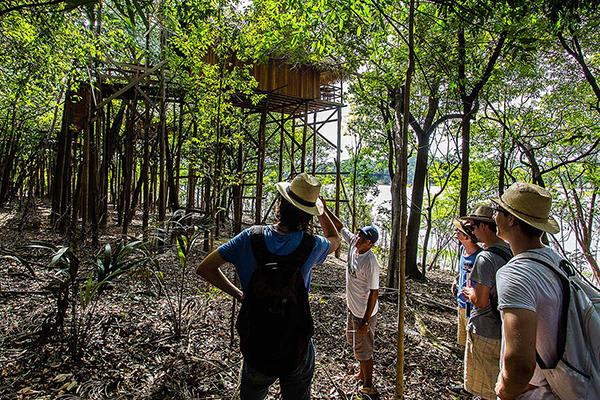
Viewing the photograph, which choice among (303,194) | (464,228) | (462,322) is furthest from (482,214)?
(303,194)

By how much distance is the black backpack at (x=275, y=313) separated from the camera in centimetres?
196

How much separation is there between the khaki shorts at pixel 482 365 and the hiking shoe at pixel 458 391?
4.20ft

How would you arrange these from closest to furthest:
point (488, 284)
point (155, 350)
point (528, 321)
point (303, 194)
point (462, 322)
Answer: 1. point (528, 321)
2. point (303, 194)
3. point (488, 284)
4. point (155, 350)
5. point (462, 322)

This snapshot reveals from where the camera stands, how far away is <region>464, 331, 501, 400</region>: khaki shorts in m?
2.95

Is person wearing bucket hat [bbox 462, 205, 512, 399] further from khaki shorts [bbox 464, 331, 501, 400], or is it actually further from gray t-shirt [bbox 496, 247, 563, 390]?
gray t-shirt [bbox 496, 247, 563, 390]

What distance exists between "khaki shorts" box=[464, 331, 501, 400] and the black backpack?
1837 mm

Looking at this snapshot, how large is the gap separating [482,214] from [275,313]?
241 centimetres

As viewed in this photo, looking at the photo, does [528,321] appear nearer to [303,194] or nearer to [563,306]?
[563,306]

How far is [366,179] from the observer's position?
16125 millimetres

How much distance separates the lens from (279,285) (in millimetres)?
1957

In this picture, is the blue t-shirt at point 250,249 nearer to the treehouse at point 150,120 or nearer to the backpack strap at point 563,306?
the backpack strap at point 563,306

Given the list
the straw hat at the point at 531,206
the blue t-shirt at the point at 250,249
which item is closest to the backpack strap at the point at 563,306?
the straw hat at the point at 531,206

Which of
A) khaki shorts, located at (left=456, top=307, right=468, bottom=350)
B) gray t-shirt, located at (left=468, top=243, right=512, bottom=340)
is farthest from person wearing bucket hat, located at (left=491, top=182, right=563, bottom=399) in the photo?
khaki shorts, located at (left=456, top=307, right=468, bottom=350)

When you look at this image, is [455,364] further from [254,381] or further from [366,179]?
[366,179]
